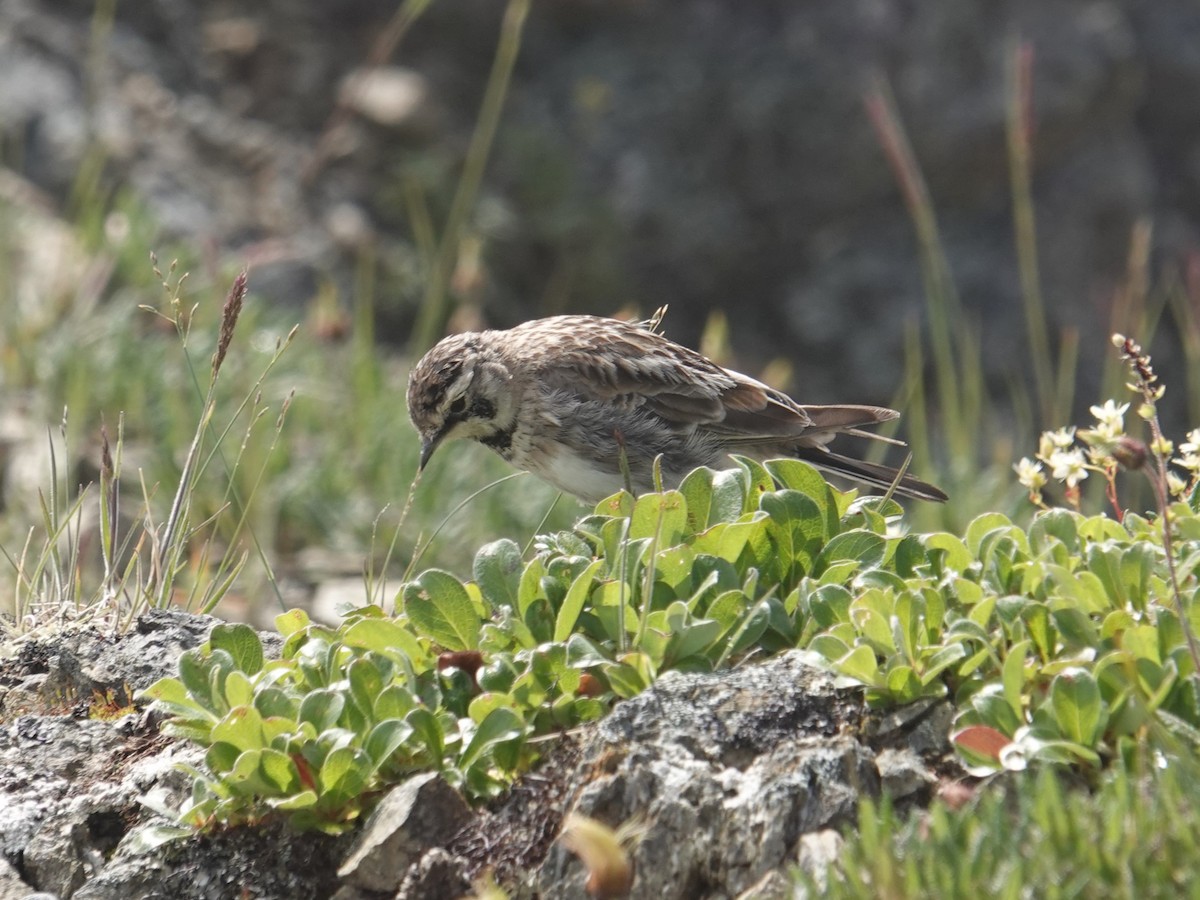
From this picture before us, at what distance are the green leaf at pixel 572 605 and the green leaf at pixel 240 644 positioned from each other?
73 centimetres

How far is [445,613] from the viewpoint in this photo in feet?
11.3

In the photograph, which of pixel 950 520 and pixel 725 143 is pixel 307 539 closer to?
pixel 950 520

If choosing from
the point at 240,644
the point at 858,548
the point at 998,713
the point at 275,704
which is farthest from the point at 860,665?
the point at 240,644

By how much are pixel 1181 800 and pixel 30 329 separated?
7211 millimetres

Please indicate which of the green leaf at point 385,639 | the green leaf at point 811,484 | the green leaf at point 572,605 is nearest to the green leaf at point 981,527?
the green leaf at point 811,484

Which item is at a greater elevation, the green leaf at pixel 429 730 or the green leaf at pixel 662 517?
the green leaf at pixel 662 517

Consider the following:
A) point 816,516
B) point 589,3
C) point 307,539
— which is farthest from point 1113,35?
point 816,516

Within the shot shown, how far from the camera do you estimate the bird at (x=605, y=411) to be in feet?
18.4

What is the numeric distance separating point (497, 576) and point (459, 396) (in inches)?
88.5

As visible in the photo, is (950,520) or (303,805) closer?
(303,805)

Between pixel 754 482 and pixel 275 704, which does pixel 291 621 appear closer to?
pixel 275 704

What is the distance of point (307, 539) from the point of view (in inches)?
287

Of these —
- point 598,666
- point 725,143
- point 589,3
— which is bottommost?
point 598,666

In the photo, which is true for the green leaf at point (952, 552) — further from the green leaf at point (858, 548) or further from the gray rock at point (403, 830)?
the gray rock at point (403, 830)
